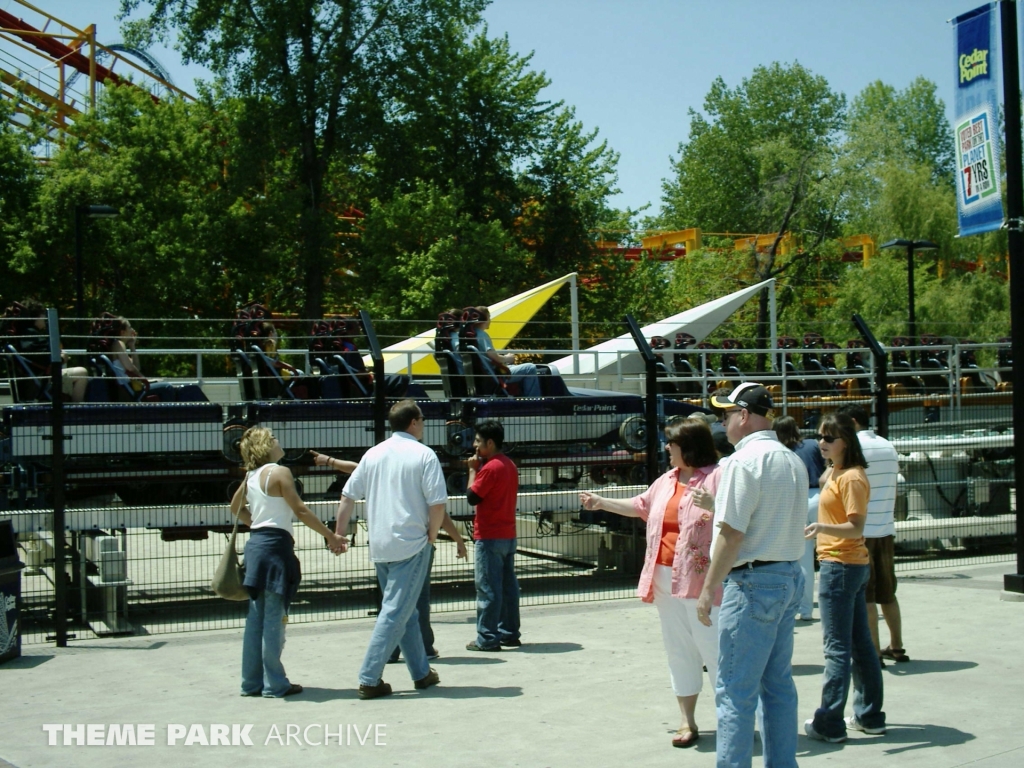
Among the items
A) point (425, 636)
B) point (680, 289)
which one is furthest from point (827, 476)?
point (680, 289)

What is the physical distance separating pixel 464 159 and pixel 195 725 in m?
32.8

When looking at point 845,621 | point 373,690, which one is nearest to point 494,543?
point 373,690

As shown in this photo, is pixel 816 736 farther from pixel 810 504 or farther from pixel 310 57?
pixel 310 57

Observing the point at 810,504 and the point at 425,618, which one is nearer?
the point at 425,618

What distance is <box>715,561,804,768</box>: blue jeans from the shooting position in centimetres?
498

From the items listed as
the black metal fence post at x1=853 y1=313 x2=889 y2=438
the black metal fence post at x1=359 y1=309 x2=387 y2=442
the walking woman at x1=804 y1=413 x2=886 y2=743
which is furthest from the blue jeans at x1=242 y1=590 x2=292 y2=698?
the black metal fence post at x1=853 y1=313 x2=889 y2=438

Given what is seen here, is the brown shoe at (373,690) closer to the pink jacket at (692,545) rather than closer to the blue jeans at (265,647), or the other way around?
the blue jeans at (265,647)

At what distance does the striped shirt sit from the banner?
413 cm

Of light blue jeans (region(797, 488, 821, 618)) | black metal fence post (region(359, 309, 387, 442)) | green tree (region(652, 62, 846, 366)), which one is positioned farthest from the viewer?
green tree (region(652, 62, 846, 366))

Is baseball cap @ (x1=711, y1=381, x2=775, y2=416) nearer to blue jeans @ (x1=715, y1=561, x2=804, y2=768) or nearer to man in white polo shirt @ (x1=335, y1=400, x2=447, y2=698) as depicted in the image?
blue jeans @ (x1=715, y1=561, x2=804, y2=768)

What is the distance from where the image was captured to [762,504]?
5078mm

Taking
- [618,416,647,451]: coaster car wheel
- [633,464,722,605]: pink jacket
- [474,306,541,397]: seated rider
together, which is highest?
[474,306,541,397]: seated rider

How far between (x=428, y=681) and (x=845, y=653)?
110 inches

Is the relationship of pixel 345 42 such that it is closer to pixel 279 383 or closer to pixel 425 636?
pixel 279 383
